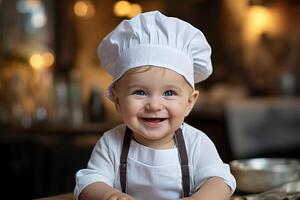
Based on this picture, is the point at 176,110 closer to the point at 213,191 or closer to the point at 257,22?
the point at 213,191

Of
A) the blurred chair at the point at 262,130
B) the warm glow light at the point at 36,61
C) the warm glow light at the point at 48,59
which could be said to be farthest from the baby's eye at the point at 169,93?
the warm glow light at the point at 48,59

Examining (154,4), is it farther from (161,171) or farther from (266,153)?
(161,171)

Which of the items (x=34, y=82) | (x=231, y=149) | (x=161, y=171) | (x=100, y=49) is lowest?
(x=34, y=82)

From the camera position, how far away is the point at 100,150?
70cm

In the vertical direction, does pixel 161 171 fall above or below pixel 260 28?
Result: above

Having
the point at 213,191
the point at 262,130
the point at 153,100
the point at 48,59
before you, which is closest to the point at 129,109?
the point at 153,100

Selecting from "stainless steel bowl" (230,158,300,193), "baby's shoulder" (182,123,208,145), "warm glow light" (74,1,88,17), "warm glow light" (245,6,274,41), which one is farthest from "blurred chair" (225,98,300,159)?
"warm glow light" (74,1,88,17)

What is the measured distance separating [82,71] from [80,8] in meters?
0.53

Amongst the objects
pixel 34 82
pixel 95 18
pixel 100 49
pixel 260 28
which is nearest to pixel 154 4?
pixel 95 18

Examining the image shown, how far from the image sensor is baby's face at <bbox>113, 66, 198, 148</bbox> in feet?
2.12

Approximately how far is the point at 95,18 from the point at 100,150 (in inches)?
159

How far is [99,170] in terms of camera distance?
2.25 feet

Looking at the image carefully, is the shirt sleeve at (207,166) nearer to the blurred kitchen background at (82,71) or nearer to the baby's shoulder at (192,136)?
the baby's shoulder at (192,136)

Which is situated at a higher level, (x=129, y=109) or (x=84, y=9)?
(x=129, y=109)
